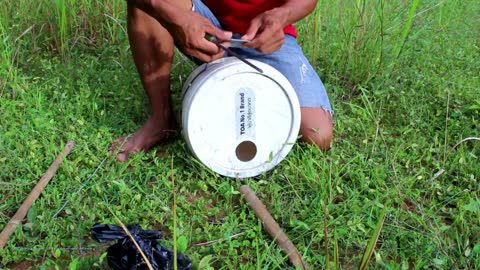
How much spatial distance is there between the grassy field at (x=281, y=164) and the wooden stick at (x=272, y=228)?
0.04m

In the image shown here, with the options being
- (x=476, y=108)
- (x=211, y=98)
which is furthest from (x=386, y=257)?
(x=476, y=108)

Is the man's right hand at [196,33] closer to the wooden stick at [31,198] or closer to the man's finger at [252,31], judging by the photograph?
the man's finger at [252,31]

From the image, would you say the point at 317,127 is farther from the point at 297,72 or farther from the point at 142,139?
the point at 142,139

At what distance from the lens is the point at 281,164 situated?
7.52 feet

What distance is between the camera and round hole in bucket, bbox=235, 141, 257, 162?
7.16 feet

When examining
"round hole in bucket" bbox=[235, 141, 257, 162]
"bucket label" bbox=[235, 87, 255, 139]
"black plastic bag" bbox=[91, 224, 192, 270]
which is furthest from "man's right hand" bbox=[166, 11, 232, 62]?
"black plastic bag" bbox=[91, 224, 192, 270]

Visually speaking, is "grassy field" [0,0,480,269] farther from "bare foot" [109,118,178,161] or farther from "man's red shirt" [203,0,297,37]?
"man's red shirt" [203,0,297,37]

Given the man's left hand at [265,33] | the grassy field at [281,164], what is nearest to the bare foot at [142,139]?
the grassy field at [281,164]

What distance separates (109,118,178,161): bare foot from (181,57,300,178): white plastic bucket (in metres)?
0.27

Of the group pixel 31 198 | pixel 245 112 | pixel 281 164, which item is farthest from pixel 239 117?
pixel 31 198

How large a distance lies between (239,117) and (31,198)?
844 millimetres

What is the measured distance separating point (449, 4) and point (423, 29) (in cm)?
52

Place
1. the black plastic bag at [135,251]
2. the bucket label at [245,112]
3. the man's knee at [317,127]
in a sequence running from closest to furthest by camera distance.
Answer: the black plastic bag at [135,251] → the bucket label at [245,112] → the man's knee at [317,127]

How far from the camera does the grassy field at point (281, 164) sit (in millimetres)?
1832
